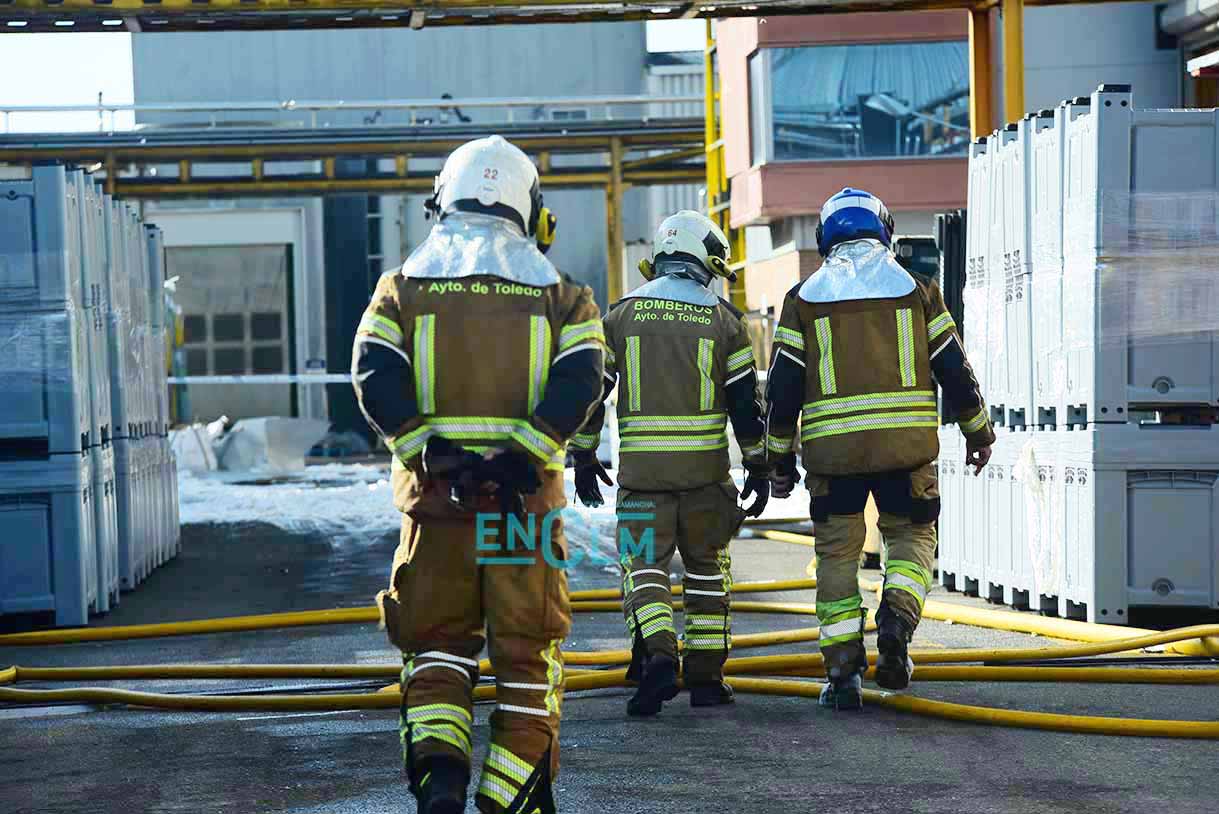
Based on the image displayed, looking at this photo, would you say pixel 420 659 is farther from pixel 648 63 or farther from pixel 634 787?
pixel 648 63

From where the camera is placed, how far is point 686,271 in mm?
7027

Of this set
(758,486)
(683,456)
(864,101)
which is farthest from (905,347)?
(864,101)

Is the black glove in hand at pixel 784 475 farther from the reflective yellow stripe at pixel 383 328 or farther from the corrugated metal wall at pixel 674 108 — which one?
the corrugated metal wall at pixel 674 108

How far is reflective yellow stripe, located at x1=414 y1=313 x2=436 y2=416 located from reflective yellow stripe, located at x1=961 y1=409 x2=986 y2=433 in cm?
273

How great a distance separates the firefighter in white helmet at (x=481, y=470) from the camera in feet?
15.2

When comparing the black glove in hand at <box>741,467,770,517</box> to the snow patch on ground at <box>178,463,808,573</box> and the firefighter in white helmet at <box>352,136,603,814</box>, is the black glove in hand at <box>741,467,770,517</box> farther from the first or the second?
the snow patch on ground at <box>178,463,808,573</box>

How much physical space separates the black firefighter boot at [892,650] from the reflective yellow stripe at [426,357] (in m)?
2.31

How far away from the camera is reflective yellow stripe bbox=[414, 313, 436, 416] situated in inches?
189

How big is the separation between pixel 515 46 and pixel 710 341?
2694cm

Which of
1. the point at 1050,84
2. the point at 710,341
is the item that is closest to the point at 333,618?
the point at 710,341

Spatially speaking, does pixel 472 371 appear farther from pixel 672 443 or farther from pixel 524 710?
pixel 672 443

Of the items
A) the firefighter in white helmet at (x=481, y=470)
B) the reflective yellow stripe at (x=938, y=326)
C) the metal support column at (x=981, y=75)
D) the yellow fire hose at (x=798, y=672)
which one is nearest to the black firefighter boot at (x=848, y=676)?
the yellow fire hose at (x=798, y=672)

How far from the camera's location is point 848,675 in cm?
641

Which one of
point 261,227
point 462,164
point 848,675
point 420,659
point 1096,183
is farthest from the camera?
point 261,227
